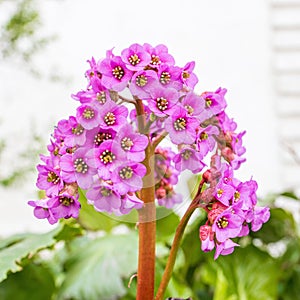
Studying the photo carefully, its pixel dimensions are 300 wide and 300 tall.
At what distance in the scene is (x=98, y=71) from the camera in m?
0.44

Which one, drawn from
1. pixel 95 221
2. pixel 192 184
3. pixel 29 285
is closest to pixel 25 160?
pixel 95 221

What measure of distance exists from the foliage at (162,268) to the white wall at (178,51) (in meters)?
1.20

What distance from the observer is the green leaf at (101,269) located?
763mm

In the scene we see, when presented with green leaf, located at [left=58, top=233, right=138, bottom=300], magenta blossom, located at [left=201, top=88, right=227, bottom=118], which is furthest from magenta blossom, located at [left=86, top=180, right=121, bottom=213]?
green leaf, located at [left=58, top=233, right=138, bottom=300]

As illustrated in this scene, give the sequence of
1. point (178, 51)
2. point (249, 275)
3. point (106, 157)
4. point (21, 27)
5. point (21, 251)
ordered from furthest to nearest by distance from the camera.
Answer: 1. point (178, 51)
2. point (21, 27)
3. point (249, 275)
4. point (21, 251)
5. point (106, 157)

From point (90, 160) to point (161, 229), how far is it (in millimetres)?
483

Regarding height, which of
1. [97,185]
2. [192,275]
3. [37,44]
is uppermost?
[37,44]

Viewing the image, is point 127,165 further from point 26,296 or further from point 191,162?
point 26,296

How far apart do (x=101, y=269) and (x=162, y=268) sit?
0.08 metres

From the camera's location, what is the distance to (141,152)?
411mm

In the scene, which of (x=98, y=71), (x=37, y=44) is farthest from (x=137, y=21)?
(x=98, y=71)

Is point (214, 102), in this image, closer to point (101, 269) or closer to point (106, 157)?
point (106, 157)

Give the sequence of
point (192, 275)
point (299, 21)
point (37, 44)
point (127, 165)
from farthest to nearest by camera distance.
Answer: point (299, 21) < point (37, 44) < point (192, 275) < point (127, 165)

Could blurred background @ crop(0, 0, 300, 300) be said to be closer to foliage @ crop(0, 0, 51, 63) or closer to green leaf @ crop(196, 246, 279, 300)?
foliage @ crop(0, 0, 51, 63)
